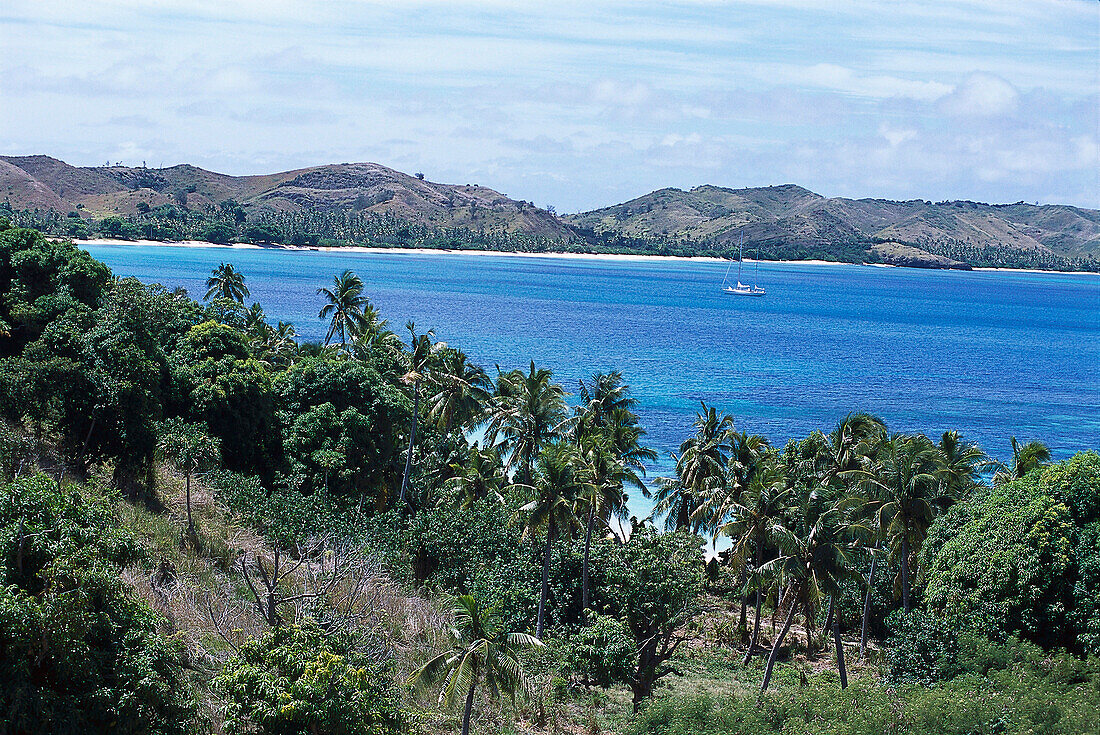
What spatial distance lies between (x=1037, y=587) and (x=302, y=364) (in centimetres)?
3037

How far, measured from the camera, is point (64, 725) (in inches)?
592

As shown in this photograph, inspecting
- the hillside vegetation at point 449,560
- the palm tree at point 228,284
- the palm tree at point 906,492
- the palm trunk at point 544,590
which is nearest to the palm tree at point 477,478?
the hillside vegetation at point 449,560

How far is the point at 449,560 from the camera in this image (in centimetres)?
3388

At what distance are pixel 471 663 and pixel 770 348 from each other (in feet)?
342

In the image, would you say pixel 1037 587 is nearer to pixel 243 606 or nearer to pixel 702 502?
pixel 702 502

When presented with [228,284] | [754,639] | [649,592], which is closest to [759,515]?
[649,592]

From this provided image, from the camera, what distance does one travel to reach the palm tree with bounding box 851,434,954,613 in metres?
32.8

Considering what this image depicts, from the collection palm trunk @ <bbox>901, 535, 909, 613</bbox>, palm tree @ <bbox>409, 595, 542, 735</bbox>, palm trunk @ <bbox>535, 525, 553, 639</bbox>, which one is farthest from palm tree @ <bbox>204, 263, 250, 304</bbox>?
palm tree @ <bbox>409, 595, 542, 735</bbox>

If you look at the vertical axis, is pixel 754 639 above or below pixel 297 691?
below

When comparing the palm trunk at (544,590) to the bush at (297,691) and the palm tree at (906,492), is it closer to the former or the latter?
the palm tree at (906,492)

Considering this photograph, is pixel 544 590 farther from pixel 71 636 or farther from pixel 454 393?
pixel 71 636

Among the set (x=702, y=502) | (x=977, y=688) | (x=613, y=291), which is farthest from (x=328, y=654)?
(x=613, y=291)

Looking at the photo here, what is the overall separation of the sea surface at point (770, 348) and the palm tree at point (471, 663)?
110 feet

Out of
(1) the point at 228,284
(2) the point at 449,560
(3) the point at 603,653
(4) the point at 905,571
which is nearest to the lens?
(3) the point at 603,653
